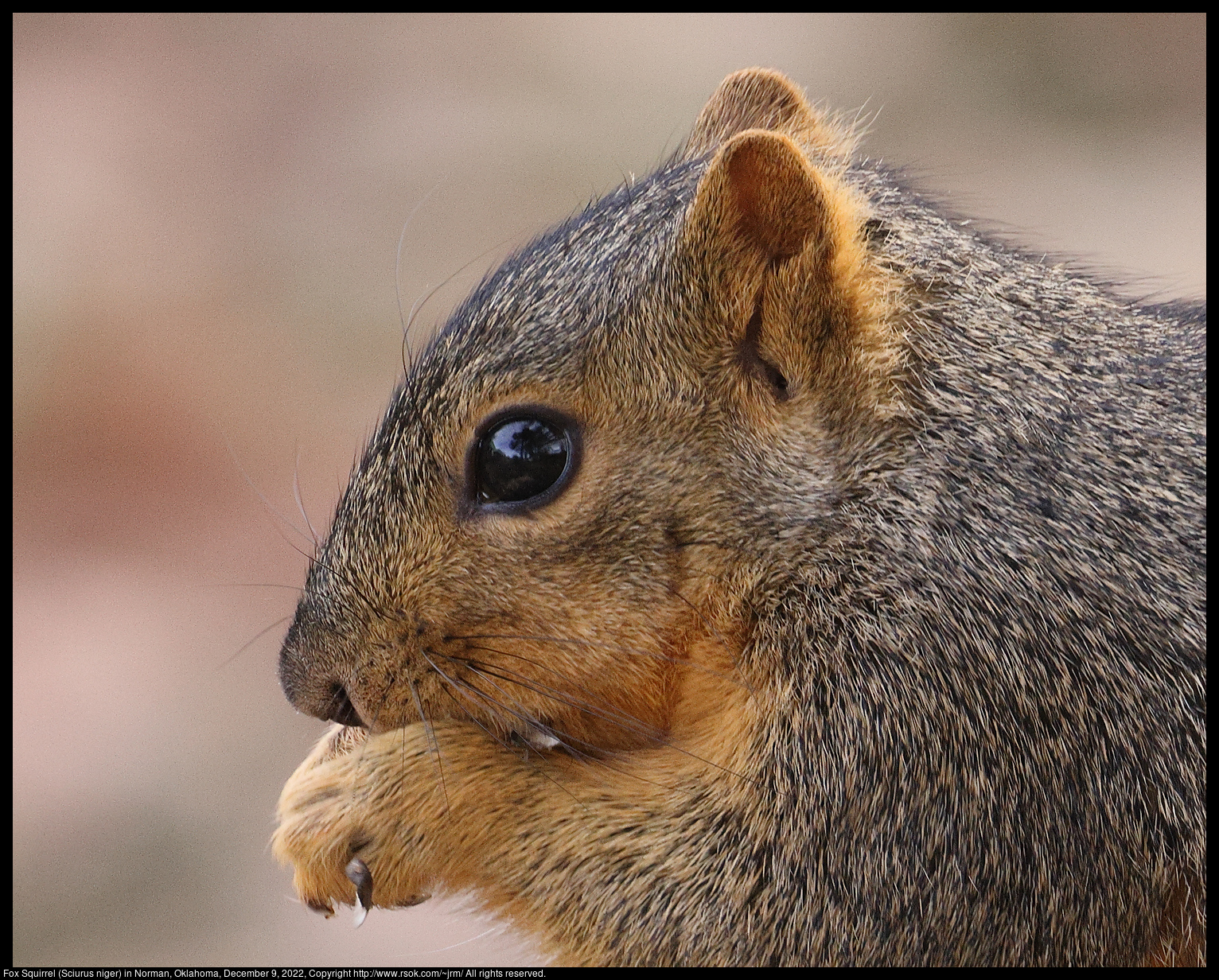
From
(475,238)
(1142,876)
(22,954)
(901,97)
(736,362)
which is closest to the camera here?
(1142,876)

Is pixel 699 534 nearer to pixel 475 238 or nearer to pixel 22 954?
pixel 22 954

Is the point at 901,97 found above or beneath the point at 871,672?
above

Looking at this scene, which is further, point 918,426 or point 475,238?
point 475,238

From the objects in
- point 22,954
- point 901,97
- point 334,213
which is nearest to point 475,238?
point 334,213

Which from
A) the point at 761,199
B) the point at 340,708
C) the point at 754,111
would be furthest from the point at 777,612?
the point at 754,111

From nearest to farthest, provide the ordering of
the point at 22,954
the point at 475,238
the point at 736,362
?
the point at 736,362 → the point at 22,954 → the point at 475,238

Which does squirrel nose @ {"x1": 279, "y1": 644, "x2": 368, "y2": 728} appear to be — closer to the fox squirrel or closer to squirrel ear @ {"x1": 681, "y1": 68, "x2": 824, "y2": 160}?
the fox squirrel
